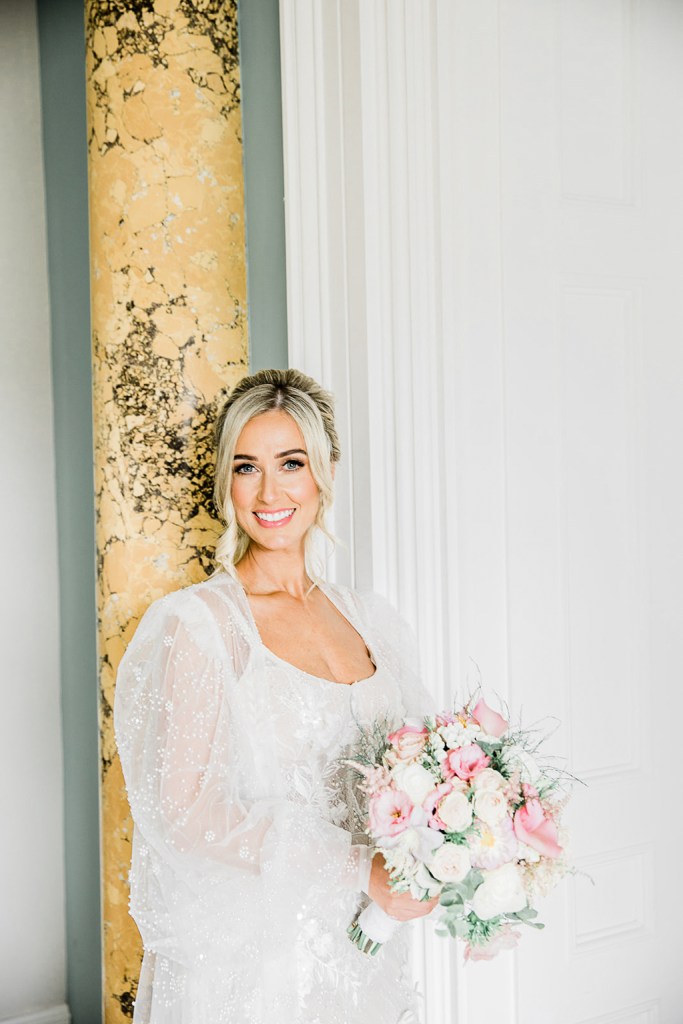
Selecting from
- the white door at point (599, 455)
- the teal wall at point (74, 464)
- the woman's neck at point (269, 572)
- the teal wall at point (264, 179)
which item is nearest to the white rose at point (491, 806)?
the woman's neck at point (269, 572)

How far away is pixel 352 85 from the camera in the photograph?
2.25m

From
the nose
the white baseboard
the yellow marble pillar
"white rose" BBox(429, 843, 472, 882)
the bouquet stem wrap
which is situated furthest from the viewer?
the white baseboard

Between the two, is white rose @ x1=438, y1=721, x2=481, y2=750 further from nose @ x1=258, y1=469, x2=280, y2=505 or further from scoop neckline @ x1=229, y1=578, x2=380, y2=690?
nose @ x1=258, y1=469, x2=280, y2=505

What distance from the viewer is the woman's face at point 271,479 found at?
6.23ft

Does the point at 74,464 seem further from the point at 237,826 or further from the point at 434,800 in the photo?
the point at 434,800

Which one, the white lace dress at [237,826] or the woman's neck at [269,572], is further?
the woman's neck at [269,572]

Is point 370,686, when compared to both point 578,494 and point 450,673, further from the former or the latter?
point 578,494

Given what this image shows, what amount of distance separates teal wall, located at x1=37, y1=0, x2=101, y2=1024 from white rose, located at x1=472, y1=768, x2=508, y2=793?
165 cm

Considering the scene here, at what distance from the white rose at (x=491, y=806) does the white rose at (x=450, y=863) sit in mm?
66

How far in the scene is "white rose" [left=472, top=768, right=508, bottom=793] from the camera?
1.52 meters

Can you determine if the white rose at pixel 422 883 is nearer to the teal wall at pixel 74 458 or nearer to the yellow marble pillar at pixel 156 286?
the yellow marble pillar at pixel 156 286

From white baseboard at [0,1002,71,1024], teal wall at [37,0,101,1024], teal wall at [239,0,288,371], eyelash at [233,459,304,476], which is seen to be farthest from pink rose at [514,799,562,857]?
white baseboard at [0,1002,71,1024]

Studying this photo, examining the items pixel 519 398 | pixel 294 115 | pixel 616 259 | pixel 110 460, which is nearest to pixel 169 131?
pixel 294 115

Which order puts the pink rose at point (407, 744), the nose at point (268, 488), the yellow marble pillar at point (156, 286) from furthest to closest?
1. the yellow marble pillar at point (156, 286)
2. the nose at point (268, 488)
3. the pink rose at point (407, 744)
